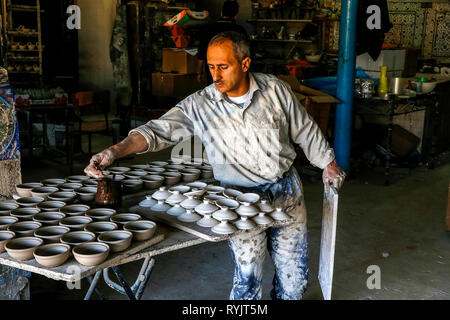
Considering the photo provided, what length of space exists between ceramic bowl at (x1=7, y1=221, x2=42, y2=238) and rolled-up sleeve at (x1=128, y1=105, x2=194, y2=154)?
679 mm

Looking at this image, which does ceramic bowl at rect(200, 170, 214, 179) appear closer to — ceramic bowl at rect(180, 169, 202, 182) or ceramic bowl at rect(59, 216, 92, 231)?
ceramic bowl at rect(180, 169, 202, 182)

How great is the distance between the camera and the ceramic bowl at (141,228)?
211cm

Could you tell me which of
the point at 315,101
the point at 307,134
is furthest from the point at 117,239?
the point at 315,101

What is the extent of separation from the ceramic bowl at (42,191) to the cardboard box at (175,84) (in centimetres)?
604

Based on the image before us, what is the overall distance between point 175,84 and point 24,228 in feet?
21.7

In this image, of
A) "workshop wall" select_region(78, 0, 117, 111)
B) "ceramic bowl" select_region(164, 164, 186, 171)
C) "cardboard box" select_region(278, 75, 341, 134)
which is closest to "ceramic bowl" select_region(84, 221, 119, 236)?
"ceramic bowl" select_region(164, 164, 186, 171)

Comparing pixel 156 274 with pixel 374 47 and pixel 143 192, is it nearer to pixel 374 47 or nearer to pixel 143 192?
pixel 143 192

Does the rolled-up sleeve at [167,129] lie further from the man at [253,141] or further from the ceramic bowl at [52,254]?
the ceramic bowl at [52,254]

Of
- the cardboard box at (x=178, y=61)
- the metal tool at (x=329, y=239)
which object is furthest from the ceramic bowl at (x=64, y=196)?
the cardboard box at (x=178, y=61)

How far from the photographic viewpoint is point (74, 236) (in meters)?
2.11

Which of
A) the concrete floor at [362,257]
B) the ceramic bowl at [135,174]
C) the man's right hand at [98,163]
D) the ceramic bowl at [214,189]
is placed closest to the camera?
the man's right hand at [98,163]

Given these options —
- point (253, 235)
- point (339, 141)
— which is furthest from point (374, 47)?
point (253, 235)

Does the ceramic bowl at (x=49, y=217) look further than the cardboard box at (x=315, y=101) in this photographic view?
No

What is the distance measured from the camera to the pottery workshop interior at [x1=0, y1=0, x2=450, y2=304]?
2.34 metres
